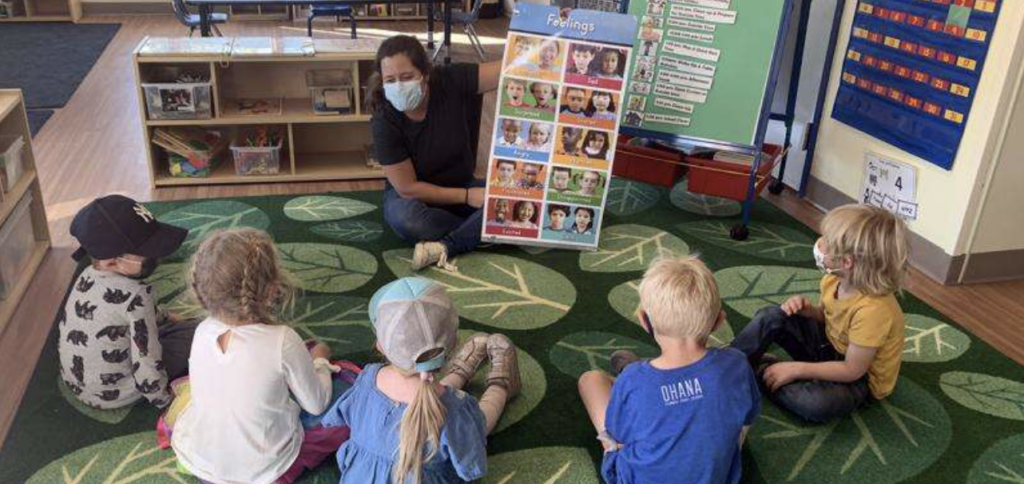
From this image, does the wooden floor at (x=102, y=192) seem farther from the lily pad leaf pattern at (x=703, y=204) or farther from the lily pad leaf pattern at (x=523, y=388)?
the lily pad leaf pattern at (x=523, y=388)

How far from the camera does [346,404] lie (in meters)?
1.84

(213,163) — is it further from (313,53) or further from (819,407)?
(819,407)

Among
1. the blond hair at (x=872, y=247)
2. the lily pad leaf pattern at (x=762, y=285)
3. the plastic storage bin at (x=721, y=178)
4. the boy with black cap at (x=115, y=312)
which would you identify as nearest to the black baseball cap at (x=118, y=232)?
the boy with black cap at (x=115, y=312)

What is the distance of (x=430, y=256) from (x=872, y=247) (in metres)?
1.69

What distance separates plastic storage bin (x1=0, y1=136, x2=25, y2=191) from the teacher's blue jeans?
4.80 ft

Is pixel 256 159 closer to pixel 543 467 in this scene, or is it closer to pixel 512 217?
pixel 512 217

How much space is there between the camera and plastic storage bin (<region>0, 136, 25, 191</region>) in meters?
2.99

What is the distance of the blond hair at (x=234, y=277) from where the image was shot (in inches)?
73.9

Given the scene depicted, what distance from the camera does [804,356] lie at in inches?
97.9

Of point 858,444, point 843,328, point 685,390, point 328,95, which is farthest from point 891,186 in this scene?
point 328,95

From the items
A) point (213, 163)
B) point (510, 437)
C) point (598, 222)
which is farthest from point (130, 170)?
point (510, 437)

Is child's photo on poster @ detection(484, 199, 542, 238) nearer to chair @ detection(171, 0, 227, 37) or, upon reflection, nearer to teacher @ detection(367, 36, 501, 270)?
teacher @ detection(367, 36, 501, 270)

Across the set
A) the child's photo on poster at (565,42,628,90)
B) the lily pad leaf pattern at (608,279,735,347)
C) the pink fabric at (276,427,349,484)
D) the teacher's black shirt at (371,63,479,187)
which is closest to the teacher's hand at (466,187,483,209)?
the teacher's black shirt at (371,63,479,187)

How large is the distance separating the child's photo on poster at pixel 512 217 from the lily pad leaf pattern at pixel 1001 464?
5.95 ft
